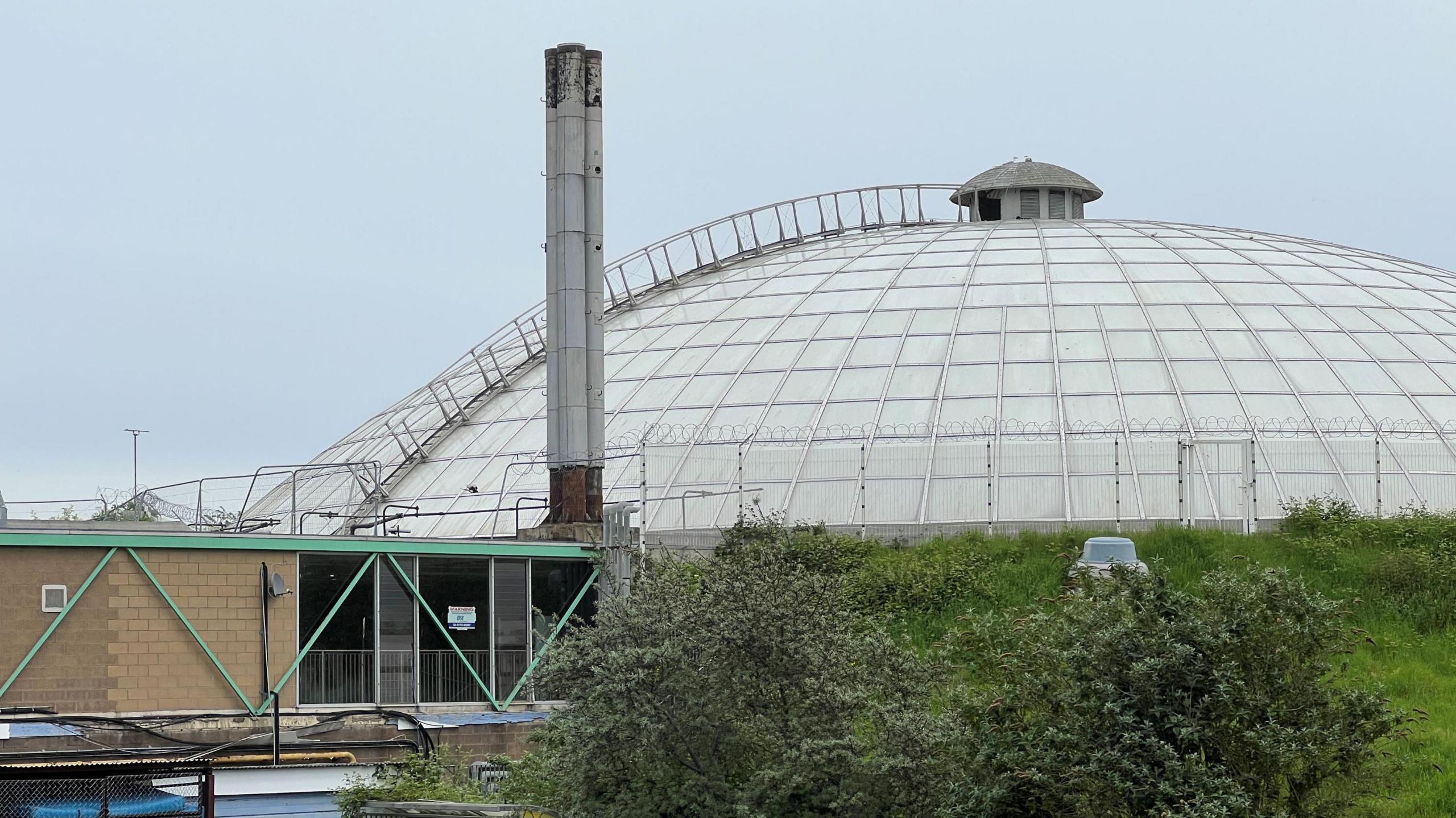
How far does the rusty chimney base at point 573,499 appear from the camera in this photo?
38.3 meters

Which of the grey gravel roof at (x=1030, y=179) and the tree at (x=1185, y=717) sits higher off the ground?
the grey gravel roof at (x=1030, y=179)

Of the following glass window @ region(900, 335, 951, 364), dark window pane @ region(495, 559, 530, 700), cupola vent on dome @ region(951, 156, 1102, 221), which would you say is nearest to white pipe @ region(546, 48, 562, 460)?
dark window pane @ region(495, 559, 530, 700)

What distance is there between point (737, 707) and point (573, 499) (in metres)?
14.2

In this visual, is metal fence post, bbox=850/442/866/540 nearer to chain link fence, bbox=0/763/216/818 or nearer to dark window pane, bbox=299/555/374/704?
dark window pane, bbox=299/555/374/704

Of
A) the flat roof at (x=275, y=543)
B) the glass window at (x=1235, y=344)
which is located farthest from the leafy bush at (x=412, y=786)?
the glass window at (x=1235, y=344)

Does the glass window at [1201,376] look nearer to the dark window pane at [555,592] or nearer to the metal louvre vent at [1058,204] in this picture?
the metal louvre vent at [1058,204]

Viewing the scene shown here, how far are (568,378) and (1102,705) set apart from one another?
19.9 meters

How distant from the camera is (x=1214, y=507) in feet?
137

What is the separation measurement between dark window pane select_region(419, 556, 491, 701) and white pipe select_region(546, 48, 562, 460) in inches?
217

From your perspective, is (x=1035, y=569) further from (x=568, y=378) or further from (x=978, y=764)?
(x=978, y=764)

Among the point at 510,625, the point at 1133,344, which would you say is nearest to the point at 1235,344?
the point at 1133,344

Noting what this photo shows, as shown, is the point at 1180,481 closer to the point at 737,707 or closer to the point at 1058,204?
the point at 737,707

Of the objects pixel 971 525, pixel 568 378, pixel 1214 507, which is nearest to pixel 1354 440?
pixel 1214 507

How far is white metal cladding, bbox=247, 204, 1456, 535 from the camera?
4322 cm
